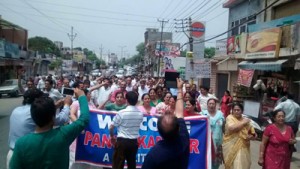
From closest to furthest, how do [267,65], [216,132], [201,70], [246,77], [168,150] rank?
[168,150], [216,132], [267,65], [201,70], [246,77]

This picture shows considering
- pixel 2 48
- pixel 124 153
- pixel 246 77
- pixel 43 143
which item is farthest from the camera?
pixel 2 48

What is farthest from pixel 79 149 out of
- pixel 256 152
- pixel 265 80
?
pixel 265 80

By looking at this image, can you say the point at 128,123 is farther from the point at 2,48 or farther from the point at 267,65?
the point at 2,48

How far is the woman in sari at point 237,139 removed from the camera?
19.7ft

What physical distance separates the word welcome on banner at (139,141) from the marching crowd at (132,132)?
18 cm

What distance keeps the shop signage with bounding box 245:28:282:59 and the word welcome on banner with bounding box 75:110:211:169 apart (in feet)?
31.3

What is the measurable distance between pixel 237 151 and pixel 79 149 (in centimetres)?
258

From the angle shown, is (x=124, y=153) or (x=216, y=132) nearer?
(x=124, y=153)

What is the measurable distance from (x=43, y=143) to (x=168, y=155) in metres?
0.98

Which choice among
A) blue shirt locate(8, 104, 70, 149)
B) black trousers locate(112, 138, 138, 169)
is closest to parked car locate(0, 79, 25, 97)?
black trousers locate(112, 138, 138, 169)

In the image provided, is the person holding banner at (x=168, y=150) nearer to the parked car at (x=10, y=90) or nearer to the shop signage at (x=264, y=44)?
the shop signage at (x=264, y=44)

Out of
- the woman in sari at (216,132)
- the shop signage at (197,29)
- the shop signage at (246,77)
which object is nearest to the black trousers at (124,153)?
the woman in sari at (216,132)

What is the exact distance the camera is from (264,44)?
617 inches

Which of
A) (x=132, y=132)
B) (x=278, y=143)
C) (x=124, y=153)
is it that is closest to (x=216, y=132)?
(x=278, y=143)
